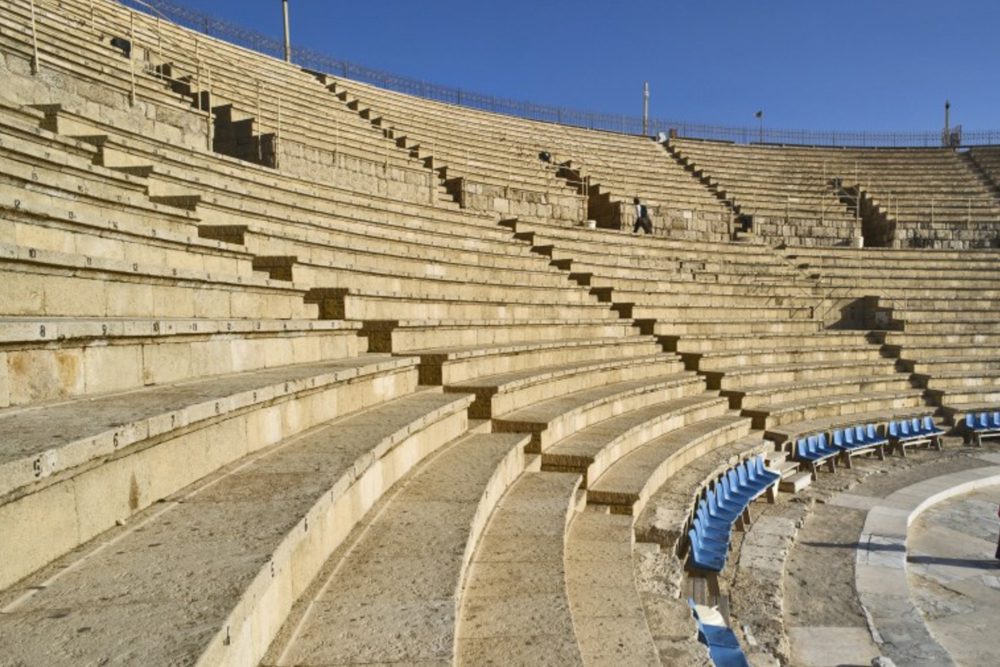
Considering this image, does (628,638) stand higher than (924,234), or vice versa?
(924,234)

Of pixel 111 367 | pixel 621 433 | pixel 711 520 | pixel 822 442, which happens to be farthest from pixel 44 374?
pixel 822 442

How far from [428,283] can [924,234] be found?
18.8m

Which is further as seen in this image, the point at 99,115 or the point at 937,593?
the point at 99,115

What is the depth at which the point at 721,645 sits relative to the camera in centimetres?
450

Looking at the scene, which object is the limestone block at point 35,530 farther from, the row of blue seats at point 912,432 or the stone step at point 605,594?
the row of blue seats at point 912,432

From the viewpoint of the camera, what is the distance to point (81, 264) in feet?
11.6

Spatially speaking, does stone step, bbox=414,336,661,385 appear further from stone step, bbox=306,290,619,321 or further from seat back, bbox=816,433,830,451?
seat back, bbox=816,433,830,451

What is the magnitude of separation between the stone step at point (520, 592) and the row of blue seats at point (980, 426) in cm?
1153

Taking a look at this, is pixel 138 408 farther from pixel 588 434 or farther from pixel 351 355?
pixel 588 434

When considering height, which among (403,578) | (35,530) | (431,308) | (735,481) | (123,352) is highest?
(431,308)

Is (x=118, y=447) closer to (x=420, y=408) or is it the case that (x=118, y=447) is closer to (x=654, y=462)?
(x=420, y=408)

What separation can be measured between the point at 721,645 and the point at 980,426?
11.4 m

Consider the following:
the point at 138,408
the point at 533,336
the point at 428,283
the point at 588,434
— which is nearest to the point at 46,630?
the point at 138,408

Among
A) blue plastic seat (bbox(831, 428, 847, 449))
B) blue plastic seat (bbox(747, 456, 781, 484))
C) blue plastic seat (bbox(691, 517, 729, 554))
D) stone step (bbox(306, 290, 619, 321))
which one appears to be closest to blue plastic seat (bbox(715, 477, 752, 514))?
blue plastic seat (bbox(747, 456, 781, 484))
